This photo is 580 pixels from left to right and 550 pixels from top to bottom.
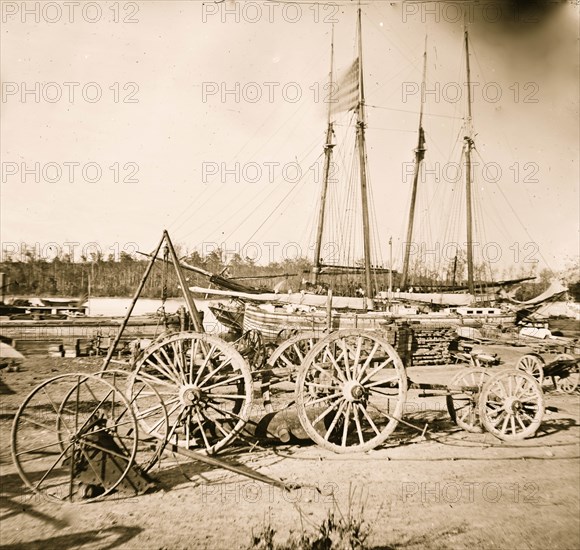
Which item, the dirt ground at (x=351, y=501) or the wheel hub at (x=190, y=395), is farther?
the wheel hub at (x=190, y=395)

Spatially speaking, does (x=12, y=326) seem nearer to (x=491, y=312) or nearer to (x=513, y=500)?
(x=513, y=500)

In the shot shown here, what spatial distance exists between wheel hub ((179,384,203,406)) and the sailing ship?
699 cm

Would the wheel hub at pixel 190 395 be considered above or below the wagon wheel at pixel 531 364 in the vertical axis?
above

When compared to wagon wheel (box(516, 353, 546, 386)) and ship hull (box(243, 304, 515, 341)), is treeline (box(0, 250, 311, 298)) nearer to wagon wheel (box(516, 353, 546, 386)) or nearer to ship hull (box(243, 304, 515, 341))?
ship hull (box(243, 304, 515, 341))

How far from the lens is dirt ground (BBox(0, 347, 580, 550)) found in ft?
12.5

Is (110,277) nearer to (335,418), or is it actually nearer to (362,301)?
(362,301)

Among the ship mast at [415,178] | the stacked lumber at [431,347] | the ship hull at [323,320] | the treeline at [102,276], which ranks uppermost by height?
the ship mast at [415,178]

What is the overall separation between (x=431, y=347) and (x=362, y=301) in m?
4.35

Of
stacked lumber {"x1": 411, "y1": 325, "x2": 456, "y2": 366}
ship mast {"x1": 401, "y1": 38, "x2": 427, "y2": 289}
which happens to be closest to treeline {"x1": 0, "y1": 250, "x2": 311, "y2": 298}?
ship mast {"x1": 401, "y1": 38, "x2": 427, "y2": 289}

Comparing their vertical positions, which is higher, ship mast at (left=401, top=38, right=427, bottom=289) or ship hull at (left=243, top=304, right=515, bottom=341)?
ship mast at (left=401, top=38, right=427, bottom=289)

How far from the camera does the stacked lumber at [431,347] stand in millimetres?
16750

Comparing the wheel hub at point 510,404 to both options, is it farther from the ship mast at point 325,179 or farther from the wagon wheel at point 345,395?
the ship mast at point 325,179

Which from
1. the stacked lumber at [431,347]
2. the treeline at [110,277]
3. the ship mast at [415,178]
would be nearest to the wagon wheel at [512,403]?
the stacked lumber at [431,347]

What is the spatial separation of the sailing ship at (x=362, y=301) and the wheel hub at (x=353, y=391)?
242 inches
